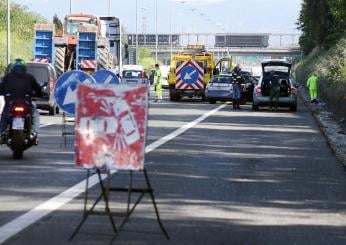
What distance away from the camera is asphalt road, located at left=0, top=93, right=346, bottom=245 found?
902 centimetres

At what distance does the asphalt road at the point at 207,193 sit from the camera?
9023 millimetres

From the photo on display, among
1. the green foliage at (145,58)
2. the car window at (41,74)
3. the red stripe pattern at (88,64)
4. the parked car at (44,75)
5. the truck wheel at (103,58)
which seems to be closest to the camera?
the parked car at (44,75)

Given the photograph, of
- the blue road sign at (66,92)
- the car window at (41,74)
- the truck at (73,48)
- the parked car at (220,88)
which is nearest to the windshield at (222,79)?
the parked car at (220,88)

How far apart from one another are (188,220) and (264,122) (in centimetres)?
1941

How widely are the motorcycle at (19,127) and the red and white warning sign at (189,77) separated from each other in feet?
95.6

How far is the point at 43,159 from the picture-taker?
15906mm

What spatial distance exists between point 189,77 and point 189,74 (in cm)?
18

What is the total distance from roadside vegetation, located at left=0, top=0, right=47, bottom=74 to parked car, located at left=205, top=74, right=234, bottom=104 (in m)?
15.4

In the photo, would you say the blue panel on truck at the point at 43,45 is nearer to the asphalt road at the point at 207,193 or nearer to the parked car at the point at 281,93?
the parked car at the point at 281,93

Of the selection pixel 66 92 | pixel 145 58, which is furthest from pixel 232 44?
pixel 66 92

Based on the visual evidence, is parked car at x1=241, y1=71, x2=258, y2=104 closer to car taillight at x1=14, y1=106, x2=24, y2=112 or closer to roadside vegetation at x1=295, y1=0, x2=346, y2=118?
roadside vegetation at x1=295, y1=0, x2=346, y2=118

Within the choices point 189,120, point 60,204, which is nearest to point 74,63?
point 189,120

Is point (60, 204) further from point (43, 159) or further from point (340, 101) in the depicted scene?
point (340, 101)

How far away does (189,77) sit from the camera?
147ft
